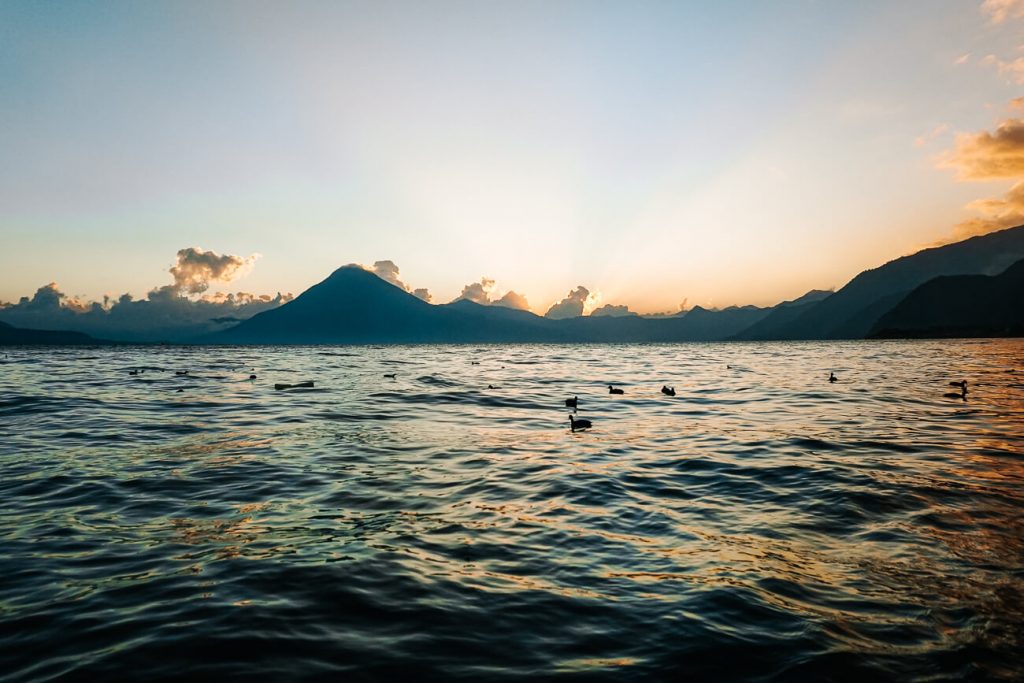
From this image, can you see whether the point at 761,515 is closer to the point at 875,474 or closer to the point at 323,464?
the point at 875,474

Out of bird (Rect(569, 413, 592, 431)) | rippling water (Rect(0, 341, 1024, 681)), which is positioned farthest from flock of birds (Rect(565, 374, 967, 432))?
rippling water (Rect(0, 341, 1024, 681))

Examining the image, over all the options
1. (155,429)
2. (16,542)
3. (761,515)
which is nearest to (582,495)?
(761,515)

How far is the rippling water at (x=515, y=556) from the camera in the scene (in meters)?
6.05

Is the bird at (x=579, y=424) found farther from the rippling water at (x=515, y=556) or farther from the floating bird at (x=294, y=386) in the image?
the floating bird at (x=294, y=386)

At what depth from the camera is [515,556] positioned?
29.5 ft

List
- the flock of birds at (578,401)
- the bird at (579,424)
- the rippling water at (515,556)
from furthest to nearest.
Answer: the flock of birds at (578,401) → the bird at (579,424) → the rippling water at (515,556)

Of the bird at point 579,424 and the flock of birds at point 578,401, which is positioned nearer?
the bird at point 579,424

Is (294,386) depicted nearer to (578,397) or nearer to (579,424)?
(578,397)

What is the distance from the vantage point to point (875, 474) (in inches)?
553

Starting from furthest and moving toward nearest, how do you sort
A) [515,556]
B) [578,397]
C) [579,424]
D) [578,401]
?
[578,397], [578,401], [579,424], [515,556]

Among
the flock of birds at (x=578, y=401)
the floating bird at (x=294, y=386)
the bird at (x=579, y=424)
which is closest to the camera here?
the bird at (x=579, y=424)

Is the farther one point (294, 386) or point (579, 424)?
point (294, 386)

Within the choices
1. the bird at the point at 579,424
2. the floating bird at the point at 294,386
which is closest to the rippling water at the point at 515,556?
the bird at the point at 579,424

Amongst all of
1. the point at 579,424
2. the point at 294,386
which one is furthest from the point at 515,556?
the point at 294,386
